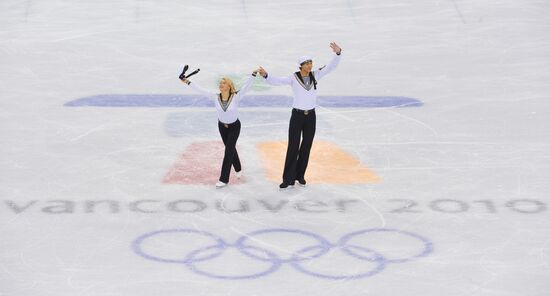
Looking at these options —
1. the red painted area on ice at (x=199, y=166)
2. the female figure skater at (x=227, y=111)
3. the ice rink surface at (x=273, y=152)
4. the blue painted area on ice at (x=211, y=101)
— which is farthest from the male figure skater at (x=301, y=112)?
the blue painted area on ice at (x=211, y=101)

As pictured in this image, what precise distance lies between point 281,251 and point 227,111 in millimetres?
2694

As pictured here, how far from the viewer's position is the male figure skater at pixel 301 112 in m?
14.5

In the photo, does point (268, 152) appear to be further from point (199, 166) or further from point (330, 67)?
point (330, 67)

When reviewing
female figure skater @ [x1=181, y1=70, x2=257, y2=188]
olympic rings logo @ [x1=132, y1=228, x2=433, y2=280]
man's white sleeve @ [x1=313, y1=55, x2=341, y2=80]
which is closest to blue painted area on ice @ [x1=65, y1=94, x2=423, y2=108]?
female figure skater @ [x1=181, y1=70, x2=257, y2=188]

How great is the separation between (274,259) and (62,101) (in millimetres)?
8441

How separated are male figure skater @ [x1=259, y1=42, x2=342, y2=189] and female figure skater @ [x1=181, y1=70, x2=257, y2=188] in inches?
19.8

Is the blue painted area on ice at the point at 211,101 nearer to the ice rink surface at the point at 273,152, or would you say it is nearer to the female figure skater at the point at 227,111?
the ice rink surface at the point at 273,152

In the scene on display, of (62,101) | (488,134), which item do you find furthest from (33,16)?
(488,134)

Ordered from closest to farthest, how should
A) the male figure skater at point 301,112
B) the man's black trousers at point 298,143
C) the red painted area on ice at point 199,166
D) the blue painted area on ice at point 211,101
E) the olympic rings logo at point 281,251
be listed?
1. the olympic rings logo at point 281,251
2. the male figure skater at point 301,112
3. the man's black trousers at point 298,143
4. the red painted area on ice at point 199,166
5. the blue painted area on ice at point 211,101

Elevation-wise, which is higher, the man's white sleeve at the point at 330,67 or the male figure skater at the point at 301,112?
the man's white sleeve at the point at 330,67

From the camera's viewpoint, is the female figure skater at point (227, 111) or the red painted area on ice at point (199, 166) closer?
the female figure skater at point (227, 111)

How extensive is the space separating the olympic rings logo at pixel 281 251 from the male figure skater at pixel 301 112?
1.81 metres

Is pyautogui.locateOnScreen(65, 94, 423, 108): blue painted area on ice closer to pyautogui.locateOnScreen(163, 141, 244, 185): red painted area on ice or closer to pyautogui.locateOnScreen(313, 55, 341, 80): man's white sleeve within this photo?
pyautogui.locateOnScreen(163, 141, 244, 185): red painted area on ice

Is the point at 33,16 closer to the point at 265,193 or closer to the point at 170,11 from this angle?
the point at 170,11
